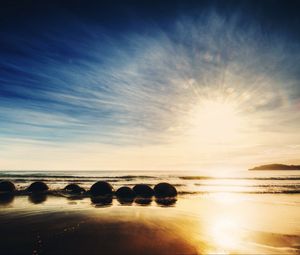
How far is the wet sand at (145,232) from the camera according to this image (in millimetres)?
7551

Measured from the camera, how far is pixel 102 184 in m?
23.5

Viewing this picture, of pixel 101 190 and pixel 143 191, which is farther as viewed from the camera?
pixel 143 191

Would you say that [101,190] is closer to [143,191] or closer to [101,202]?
[143,191]

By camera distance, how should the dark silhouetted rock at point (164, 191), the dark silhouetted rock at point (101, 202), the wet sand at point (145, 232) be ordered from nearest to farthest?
the wet sand at point (145, 232)
the dark silhouetted rock at point (101, 202)
the dark silhouetted rock at point (164, 191)

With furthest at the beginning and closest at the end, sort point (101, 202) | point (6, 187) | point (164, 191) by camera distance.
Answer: point (6, 187) < point (164, 191) < point (101, 202)

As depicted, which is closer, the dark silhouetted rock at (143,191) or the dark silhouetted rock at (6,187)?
the dark silhouetted rock at (143,191)

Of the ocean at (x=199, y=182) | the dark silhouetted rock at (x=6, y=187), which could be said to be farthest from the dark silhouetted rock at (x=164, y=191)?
the dark silhouetted rock at (x=6, y=187)

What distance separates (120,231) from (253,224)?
578cm

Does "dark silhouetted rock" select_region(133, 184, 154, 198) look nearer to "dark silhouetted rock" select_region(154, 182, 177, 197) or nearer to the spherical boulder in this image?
"dark silhouetted rock" select_region(154, 182, 177, 197)

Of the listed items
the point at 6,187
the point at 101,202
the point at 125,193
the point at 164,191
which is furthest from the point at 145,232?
the point at 6,187

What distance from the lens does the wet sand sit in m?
7.55

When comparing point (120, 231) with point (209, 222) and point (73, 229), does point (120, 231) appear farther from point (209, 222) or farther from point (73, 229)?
point (209, 222)

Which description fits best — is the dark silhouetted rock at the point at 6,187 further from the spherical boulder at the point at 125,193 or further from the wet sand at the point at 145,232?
the wet sand at the point at 145,232

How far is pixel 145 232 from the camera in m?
9.47
